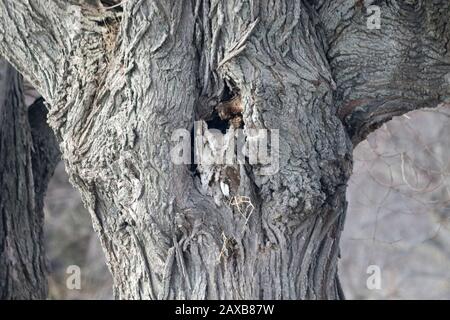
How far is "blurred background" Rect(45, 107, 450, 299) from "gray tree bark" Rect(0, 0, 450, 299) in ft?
16.7

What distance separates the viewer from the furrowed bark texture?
4.67 metres

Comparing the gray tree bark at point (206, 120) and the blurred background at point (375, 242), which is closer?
the gray tree bark at point (206, 120)

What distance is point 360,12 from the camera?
11.6 feet

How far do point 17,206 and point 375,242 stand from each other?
5.56m

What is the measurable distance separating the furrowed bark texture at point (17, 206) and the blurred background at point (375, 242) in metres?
4.14

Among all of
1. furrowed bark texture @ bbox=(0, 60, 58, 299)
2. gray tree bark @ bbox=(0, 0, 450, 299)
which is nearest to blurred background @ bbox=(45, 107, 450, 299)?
furrowed bark texture @ bbox=(0, 60, 58, 299)

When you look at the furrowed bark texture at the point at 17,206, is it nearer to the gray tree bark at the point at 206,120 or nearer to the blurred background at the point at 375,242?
the gray tree bark at the point at 206,120

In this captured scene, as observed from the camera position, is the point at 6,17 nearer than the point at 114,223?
No

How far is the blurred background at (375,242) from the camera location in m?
8.85

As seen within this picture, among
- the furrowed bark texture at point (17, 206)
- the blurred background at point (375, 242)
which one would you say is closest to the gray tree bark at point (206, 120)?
the furrowed bark texture at point (17, 206)

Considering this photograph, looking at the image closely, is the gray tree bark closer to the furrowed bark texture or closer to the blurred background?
the furrowed bark texture
